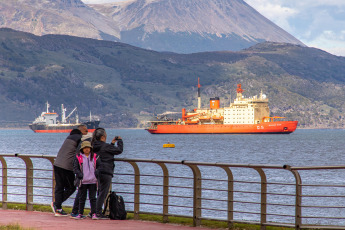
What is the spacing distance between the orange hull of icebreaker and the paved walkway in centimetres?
15023

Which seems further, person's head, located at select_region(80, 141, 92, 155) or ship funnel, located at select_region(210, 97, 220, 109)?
ship funnel, located at select_region(210, 97, 220, 109)

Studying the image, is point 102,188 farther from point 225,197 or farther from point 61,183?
point 225,197

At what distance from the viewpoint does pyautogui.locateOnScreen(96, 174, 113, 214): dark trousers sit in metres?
11.4

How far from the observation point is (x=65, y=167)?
11.7 meters

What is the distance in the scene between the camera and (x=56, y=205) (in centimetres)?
1200

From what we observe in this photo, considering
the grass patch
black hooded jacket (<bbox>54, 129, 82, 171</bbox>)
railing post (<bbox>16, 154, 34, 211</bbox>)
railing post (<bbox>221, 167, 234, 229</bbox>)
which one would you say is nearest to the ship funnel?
railing post (<bbox>16, 154, 34, 211</bbox>)

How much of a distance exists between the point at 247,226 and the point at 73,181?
3747mm

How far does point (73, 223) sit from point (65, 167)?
122cm

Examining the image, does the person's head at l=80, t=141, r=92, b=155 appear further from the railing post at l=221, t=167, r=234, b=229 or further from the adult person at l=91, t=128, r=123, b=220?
the railing post at l=221, t=167, r=234, b=229

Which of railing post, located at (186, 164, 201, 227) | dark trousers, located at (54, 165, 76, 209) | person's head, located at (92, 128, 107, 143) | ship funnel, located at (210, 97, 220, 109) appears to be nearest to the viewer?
railing post, located at (186, 164, 201, 227)

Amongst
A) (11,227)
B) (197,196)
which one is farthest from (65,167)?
(197,196)

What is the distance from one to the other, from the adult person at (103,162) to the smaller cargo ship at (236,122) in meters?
150

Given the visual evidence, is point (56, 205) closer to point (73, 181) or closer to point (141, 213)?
point (73, 181)

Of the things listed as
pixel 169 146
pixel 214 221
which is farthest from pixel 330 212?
pixel 169 146
